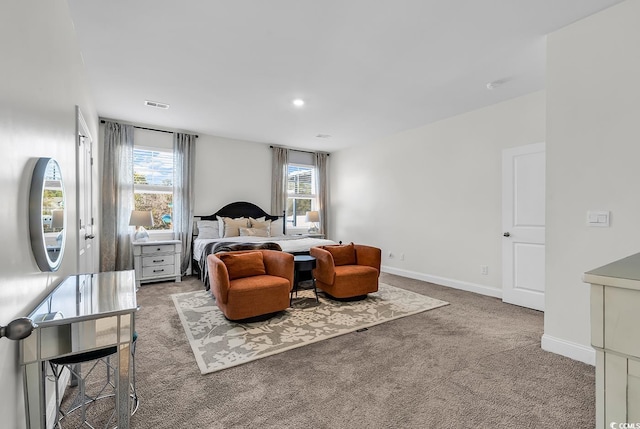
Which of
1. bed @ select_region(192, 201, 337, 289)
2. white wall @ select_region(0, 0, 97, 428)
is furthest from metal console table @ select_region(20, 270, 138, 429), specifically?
bed @ select_region(192, 201, 337, 289)

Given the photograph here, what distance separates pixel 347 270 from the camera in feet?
12.6

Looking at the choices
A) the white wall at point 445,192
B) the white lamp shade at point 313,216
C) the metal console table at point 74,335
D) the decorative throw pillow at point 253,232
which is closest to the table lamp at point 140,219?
the decorative throw pillow at point 253,232

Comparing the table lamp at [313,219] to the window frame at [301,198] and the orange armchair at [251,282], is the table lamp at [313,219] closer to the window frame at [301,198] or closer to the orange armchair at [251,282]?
the window frame at [301,198]

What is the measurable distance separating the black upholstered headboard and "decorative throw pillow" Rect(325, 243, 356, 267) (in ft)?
8.31

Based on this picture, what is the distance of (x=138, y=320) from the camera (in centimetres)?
320

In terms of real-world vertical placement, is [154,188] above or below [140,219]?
above

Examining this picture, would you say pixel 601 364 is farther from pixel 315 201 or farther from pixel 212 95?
pixel 315 201

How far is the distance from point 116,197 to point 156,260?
1245mm

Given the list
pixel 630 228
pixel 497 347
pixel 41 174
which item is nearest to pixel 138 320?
pixel 41 174

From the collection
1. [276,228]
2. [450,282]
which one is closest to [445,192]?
[450,282]

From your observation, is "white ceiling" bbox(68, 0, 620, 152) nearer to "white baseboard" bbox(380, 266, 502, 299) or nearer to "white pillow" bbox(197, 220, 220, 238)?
"white pillow" bbox(197, 220, 220, 238)

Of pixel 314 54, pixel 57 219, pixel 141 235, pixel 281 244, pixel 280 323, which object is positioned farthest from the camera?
pixel 141 235

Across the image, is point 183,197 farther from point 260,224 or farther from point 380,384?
point 380,384

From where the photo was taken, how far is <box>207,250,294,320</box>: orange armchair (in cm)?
301
